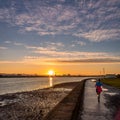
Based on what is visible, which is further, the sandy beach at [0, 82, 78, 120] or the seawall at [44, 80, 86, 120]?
the sandy beach at [0, 82, 78, 120]

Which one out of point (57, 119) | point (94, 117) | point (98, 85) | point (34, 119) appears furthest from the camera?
point (98, 85)

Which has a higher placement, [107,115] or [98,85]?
[98,85]

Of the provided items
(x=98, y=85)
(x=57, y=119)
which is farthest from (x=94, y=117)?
(x=98, y=85)

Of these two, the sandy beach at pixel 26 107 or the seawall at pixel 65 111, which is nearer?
the seawall at pixel 65 111

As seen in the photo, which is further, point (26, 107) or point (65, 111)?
point (26, 107)

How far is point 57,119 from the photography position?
46.5 feet

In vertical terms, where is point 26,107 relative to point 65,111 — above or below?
below

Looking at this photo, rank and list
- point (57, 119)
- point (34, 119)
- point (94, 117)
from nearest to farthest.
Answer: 1. point (57, 119)
2. point (94, 117)
3. point (34, 119)

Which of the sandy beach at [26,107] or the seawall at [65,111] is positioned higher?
the seawall at [65,111]

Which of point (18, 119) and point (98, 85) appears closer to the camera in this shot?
→ point (18, 119)

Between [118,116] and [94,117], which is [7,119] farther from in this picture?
[118,116]

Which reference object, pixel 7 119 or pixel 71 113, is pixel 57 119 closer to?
pixel 71 113

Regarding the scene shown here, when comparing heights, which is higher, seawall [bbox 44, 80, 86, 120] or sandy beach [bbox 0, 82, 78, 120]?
seawall [bbox 44, 80, 86, 120]

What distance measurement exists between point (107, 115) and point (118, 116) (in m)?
0.79
